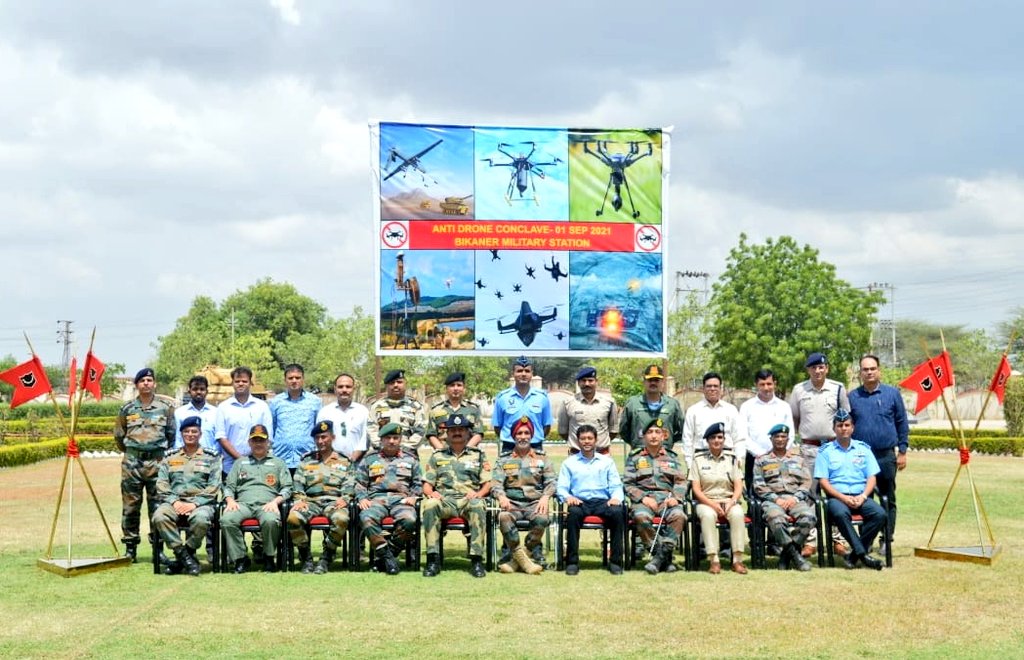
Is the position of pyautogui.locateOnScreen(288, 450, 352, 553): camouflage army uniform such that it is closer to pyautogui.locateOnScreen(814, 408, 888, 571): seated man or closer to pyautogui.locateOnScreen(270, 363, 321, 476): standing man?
pyautogui.locateOnScreen(270, 363, 321, 476): standing man

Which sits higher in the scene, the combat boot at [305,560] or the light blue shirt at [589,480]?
the light blue shirt at [589,480]

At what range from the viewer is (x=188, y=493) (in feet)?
28.6

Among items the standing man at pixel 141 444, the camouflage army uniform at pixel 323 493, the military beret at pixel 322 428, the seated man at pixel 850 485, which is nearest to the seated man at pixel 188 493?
the standing man at pixel 141 444

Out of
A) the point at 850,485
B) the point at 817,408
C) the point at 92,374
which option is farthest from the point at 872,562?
the point at 92,374

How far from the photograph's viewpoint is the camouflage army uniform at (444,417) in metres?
9.05

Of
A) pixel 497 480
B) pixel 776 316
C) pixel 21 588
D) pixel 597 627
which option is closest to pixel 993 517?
pixel 497 480

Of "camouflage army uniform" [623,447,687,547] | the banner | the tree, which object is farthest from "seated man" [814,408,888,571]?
the tree

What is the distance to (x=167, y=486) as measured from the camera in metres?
8.71

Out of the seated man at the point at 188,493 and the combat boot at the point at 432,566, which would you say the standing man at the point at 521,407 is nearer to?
the combat boot at the point at 432,566

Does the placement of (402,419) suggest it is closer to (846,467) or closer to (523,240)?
(846,467)

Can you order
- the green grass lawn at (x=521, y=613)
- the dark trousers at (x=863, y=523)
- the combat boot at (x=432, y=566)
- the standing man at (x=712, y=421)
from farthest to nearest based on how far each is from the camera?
the standing man at (x=712, y=421) < the dark trousers at (x=863, y=523) < the combat boot at (x=432, y=566) < the green grass lawn at (x=521, y=613)

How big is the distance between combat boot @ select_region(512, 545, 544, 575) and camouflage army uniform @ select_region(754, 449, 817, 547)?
6.10 ft

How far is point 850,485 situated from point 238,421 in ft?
16.8

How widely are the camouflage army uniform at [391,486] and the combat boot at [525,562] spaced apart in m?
0.84
